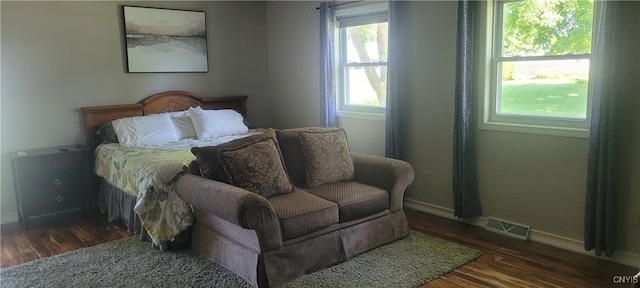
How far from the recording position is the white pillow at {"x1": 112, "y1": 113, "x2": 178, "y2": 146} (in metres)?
4.15

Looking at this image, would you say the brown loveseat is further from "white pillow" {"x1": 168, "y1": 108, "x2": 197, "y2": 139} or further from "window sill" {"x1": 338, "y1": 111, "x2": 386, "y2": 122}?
"white pillow" {"x1": 168, "y1": 108, "x2": 197, "y2": 139}

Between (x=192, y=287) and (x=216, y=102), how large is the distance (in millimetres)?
2717

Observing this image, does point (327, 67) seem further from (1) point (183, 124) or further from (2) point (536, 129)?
(2) point (536, 129)

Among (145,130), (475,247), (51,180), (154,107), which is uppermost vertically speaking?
(154,107)

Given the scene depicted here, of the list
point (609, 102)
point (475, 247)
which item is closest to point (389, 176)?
point (475, 247)

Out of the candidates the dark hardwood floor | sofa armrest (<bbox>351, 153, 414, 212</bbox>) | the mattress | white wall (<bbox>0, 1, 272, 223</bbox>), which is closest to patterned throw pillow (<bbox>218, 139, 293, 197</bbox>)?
the mattress

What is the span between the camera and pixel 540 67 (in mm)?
3377

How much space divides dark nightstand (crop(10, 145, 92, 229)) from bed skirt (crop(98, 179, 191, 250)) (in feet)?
0.49

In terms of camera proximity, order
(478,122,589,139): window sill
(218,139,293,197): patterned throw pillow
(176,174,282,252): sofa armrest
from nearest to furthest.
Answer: (176,174,282,252): sofa armrest, (218,139,293,197): patterned throw pillow, (478,122,589,139): window sill

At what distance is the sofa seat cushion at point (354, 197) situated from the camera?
304cm

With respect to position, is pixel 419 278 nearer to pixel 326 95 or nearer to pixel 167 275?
pixel 167 275

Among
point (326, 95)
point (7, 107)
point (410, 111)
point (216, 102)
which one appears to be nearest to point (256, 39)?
point (216, 102)

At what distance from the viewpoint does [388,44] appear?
4105mm

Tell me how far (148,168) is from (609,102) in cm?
304
